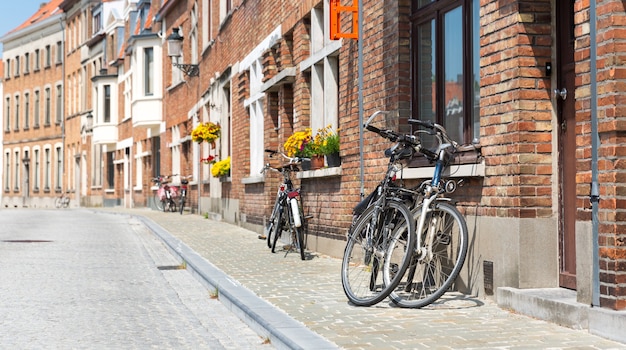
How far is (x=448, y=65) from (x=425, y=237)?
2.07 m

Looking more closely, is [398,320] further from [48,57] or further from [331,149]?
[48,57]

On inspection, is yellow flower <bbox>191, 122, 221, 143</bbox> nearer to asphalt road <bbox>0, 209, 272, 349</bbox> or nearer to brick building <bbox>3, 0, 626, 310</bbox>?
brick building <bbox>3, 0, 626, 310</bbox>

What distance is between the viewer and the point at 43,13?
6675 cm

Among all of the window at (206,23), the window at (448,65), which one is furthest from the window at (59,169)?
the window at (448,65)

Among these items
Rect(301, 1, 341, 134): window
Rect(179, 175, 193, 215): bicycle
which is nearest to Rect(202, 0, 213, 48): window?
Rect(179, 175, 193, 215): bicycle

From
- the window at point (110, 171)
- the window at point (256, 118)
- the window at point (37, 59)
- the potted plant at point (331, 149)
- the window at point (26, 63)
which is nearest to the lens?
the potted plant at point (331, 149)

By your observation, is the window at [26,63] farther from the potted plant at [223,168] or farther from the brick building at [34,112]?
the potted plant at [223,168]

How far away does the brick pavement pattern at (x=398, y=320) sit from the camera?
6101mm

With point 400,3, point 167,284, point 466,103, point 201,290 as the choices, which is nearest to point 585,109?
point 466,103

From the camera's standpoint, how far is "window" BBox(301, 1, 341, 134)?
13598mm

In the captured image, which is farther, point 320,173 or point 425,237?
point 320,173

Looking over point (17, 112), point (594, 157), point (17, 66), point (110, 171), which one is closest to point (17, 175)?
point (17, 112)

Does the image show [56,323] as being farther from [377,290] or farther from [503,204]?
[503,204]

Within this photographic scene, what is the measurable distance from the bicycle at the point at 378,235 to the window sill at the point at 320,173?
3961 millimetres
